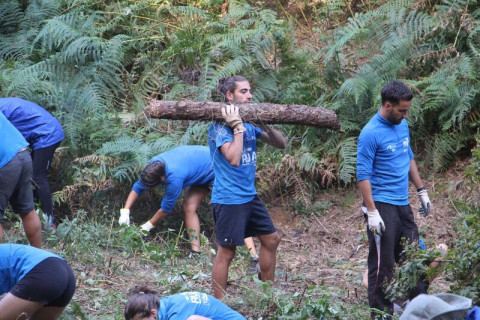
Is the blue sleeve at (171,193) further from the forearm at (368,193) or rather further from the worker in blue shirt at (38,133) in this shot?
the forearm at (368,193)

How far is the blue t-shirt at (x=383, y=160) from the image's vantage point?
5578 mm

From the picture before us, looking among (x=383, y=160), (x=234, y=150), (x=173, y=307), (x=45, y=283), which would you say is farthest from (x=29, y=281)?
(x=383, y=160)

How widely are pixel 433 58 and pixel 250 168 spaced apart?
3.95 metres

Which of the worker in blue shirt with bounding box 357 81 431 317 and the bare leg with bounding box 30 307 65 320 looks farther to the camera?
the worker in blue shirt with bounding box 357 81 431 317

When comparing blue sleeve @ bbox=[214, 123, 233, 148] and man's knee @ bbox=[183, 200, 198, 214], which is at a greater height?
blue sleeve @ bbox=[214, 123, 233, 148]

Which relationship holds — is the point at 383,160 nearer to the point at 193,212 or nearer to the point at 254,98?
the point at 193,212

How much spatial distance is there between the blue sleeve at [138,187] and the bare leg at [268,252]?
8.63ft

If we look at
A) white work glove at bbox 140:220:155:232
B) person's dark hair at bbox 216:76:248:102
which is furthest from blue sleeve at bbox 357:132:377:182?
white work glove at bbox 140:220:155:232

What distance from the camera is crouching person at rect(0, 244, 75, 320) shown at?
4.55 metres

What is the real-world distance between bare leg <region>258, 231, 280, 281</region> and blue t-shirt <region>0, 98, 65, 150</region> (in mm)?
3144

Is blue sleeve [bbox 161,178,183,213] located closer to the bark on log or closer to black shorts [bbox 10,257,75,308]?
the bark on log

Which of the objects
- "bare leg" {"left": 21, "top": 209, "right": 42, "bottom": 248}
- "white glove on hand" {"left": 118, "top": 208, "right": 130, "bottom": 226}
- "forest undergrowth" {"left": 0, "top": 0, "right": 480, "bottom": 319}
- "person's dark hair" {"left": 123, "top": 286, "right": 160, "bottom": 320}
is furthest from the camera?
"white glove on hand" {"left": 118, "top": 208, "right": 130, "bottom": 226}

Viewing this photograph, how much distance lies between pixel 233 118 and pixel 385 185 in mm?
1267

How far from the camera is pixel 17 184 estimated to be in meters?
6.26
